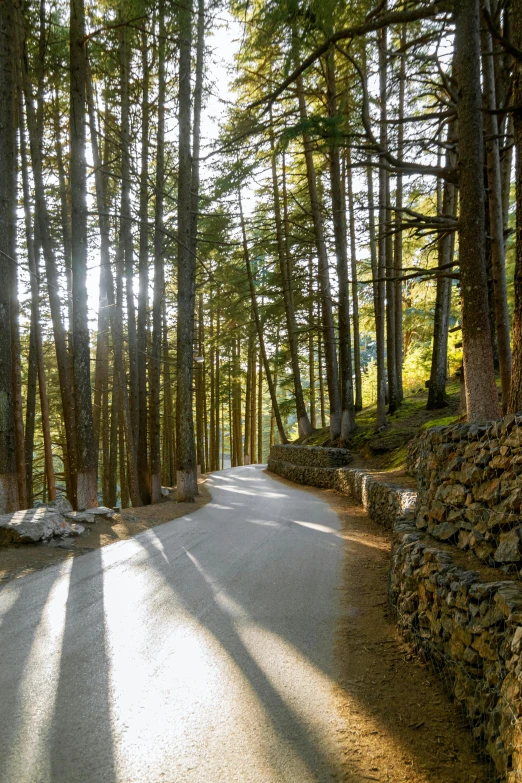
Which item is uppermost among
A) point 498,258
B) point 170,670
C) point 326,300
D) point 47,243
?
point 47,243

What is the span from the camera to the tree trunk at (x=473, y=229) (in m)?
6.34

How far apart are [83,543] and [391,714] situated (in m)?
5.13

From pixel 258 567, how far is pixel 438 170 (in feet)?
19.5

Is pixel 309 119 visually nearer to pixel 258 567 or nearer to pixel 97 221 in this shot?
pixel 258 567

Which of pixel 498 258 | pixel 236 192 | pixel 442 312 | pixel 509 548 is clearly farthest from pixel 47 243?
pixel 509 548

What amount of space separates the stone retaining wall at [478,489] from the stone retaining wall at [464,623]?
0.12ft

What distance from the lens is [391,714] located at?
3.16 m

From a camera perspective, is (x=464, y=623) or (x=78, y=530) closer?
(x=464, y=623)

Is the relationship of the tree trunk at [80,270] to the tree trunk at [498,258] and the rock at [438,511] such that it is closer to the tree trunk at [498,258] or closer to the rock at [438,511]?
the rock at [438,511]

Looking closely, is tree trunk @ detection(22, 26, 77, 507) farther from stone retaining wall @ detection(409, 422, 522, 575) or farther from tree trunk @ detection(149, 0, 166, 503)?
stone retaining wall @ detection(409, 422, 522, 575)

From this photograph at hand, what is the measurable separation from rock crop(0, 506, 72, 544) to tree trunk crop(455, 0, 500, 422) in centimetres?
617

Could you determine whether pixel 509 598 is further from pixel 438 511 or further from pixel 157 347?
pixel 157 347

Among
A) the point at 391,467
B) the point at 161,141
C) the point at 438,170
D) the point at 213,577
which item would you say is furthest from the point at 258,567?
the point at 161,141

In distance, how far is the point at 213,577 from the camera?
5.46 metres
